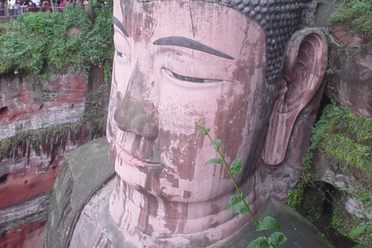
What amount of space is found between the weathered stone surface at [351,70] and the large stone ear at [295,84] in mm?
80

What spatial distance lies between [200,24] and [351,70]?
91 centimetres

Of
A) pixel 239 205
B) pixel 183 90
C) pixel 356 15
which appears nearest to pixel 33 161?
pixel 183 90

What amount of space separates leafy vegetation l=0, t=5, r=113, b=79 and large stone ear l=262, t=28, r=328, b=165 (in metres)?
4.09

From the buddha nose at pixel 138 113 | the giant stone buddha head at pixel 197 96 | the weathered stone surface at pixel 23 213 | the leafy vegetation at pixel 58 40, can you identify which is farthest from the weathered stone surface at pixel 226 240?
the leafy vegetation at pixel 58 40

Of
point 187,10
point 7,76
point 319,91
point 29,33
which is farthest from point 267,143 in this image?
point 29,33

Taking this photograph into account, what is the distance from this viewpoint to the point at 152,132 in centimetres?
221

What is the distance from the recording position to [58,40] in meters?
6.16

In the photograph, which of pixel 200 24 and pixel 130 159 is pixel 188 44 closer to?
pixel 200 24

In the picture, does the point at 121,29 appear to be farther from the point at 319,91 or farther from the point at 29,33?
the point at 29,33

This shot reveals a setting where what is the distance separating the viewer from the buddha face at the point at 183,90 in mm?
2111

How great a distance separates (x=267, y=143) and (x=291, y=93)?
0.33 meters

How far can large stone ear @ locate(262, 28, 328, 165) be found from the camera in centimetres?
239

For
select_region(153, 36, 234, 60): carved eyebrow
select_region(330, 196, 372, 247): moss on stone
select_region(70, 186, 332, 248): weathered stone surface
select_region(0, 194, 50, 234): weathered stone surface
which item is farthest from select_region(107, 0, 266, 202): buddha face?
select_region(0, 194, 50, 234): weathered stone surface

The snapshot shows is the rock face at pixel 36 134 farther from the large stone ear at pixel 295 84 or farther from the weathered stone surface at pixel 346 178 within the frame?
the weathered stone surface at pixel 346 178
